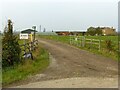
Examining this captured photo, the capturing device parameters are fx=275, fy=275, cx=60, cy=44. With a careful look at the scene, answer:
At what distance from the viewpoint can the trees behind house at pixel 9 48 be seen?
523 inches

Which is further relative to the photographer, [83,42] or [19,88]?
[83,42]

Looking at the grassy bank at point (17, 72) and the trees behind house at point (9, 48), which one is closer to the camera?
the grassy bank at point (17, 72)

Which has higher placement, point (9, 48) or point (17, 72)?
point (9, 48)

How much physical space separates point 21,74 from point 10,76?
619 mm

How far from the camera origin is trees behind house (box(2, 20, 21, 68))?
1328 cm

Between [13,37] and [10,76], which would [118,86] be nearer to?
[10,76]

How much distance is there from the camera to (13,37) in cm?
1408

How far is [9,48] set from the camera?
1341 centimetres

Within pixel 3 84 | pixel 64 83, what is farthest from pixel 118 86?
pixel 3 84

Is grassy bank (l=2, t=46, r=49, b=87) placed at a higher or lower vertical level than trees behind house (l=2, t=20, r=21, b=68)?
lower

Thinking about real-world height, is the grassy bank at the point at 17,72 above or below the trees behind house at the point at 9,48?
below

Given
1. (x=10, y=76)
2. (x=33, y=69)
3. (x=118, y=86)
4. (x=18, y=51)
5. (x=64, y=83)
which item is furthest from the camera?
(x=18, y=51)

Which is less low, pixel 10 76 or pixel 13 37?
pixel 13 37

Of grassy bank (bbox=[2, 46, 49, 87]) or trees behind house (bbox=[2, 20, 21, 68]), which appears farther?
trees behind house (bbox=[2, 20, 21, 68])
